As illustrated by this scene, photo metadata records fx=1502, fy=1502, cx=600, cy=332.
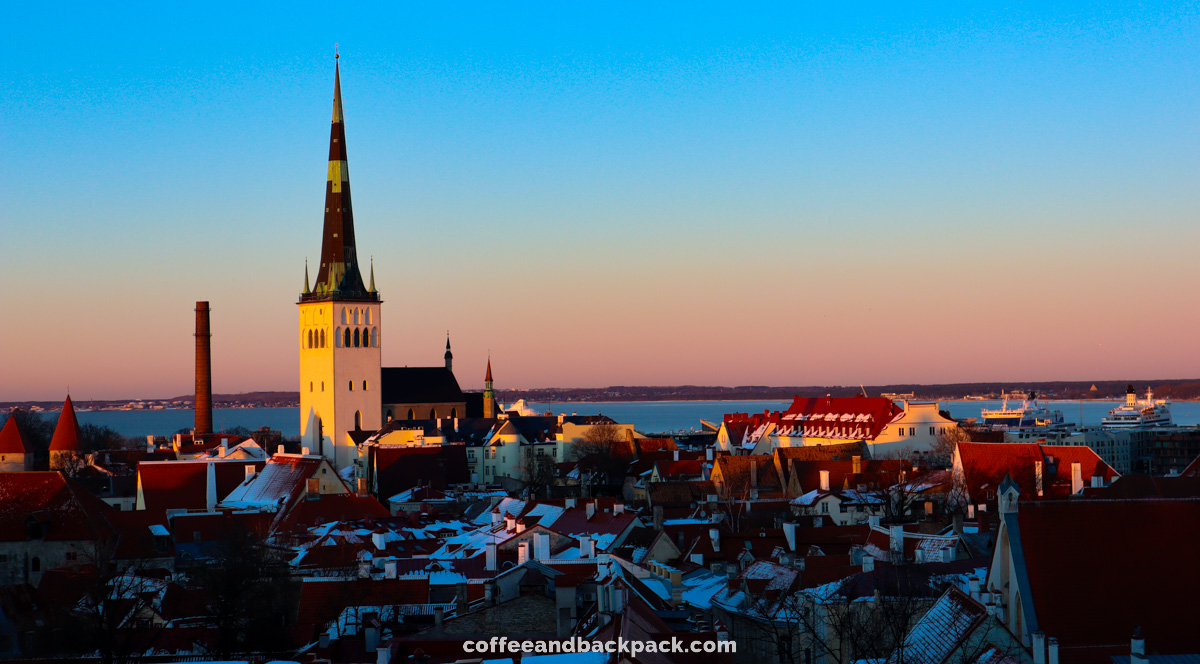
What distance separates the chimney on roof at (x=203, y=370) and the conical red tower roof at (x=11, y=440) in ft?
107

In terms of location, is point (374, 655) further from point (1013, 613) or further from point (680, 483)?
point (680, 483)

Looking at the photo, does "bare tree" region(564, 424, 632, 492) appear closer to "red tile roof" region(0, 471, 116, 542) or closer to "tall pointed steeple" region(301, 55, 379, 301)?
"tall pointed steeple" region(301, 55, 379, 301)

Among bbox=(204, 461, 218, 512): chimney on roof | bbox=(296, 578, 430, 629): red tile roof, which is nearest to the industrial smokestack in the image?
bbox=(204, 461, 218, 512): chimney on roof

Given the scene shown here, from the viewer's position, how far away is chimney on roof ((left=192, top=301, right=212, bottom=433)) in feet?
377

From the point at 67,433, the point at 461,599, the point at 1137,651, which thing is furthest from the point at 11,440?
the point at 1137,651

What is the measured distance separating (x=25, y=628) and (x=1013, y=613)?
20.9 metres

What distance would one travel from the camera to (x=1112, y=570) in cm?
2238

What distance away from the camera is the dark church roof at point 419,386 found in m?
116

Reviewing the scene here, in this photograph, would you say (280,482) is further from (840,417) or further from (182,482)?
(840,417)

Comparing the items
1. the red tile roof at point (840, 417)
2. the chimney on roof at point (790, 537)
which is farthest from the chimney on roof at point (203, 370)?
the chimney on roof at point (790, 537)

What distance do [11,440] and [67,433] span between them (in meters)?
8.56

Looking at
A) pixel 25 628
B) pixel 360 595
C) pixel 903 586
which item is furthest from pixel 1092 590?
pixel 25 628

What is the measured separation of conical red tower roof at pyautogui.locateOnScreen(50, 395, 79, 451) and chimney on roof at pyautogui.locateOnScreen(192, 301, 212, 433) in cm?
2292

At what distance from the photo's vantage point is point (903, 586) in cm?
2452
